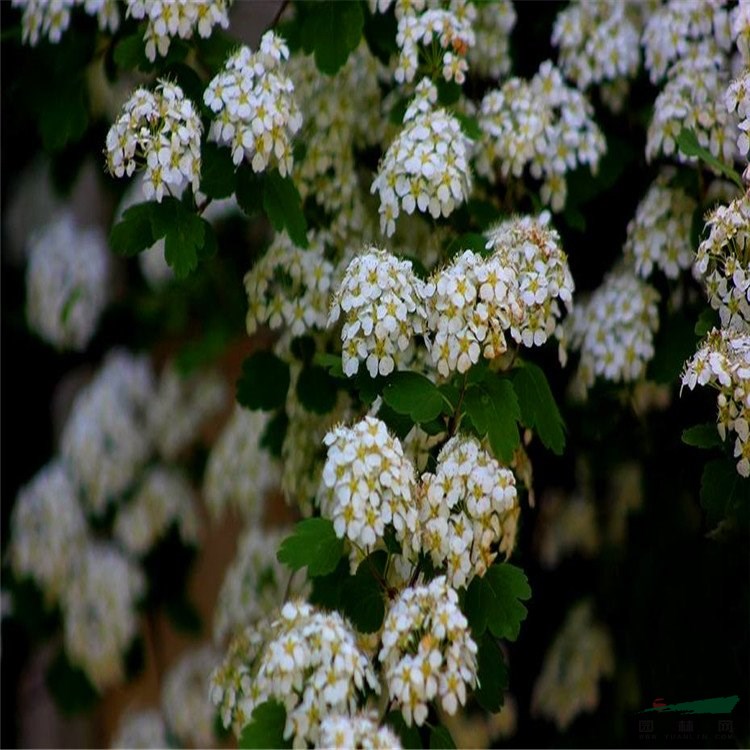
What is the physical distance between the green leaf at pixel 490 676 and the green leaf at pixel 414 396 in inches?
12.7

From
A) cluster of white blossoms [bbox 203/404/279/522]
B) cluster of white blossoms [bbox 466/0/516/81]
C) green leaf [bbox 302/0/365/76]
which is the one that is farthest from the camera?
cluster of white blossoms [bbox 203/404/279/522]

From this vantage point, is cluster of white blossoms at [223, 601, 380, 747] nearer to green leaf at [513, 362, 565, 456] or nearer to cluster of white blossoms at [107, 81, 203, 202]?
green leaf at [513, 362, 565, 456]

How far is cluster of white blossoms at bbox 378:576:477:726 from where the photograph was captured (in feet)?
4.50

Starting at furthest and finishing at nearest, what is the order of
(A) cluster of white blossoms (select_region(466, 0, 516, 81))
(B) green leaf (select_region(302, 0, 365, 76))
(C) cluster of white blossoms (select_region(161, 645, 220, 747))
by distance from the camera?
(C) cluster of white blossoms (select_region(161, 645, 220, 747))
(A) cluster of white blossoms (select_region(466, 0, 516, 81))
(B) green leaf (select_region(302, 0, 365, 76))

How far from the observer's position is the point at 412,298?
1.58 m

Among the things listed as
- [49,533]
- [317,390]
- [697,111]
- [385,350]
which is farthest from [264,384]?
[49,533]

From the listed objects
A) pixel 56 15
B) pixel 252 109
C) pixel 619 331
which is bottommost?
pixel 619 331

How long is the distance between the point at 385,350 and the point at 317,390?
0.41 metres

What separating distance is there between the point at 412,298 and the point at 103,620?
1.43 meters

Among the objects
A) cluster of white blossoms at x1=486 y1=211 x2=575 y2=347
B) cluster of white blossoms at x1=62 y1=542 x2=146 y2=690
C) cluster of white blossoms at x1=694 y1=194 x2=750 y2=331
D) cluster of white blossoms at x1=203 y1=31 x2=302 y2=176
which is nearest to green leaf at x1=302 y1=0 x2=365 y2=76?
cluster of white blossoms at x1=203 y1=31 x2=302 y2=176

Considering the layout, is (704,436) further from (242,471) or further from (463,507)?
(242,471)

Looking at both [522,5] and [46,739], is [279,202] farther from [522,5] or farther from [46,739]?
[46,739]

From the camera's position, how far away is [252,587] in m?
2.44

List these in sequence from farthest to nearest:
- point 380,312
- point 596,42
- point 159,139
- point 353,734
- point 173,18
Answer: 1. point 596,42
2. point 173,18
3. point 159,139
4. point 380,312
5. point 353,734
